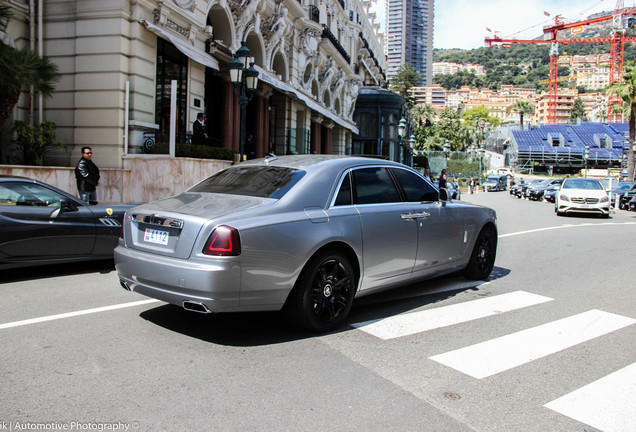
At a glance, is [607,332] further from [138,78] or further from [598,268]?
[138,78]

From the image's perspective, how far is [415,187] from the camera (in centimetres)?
607

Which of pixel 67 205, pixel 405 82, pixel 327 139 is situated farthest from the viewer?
pixel 405 82

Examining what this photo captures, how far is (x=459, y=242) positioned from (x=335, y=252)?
2414 millimetres

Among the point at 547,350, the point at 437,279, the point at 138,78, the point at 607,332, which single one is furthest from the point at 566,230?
the point at 138,78

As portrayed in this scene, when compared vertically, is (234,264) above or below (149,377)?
above

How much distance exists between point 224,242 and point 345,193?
1.54 metres

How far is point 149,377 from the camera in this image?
11.8 feet

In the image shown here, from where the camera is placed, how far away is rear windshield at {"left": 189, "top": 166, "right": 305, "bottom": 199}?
4793 millimetres

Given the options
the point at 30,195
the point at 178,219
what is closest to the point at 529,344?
the point at 178,219

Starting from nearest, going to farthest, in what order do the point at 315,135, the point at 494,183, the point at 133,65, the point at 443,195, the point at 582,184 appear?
1. the point at 443,195
2. the point at 133,65
3. the point at 582,184
4. the point at 315,135
5. the point at 494,183

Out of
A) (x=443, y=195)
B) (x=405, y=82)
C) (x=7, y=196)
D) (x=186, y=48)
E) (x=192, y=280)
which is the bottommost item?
(x=192, y=280)

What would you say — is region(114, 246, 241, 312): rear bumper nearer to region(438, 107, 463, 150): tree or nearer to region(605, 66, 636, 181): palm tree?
region(605, 66, 636, 181): palm tree

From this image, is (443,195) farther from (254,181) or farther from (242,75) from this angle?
(242,75)

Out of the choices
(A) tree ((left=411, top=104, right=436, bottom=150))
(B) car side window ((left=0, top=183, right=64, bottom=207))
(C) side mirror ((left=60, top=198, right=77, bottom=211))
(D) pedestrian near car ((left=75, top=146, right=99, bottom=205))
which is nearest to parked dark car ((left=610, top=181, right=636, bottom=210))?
(D) pedestrian near car ((left=75, top=146, right=99, bottom=205))
